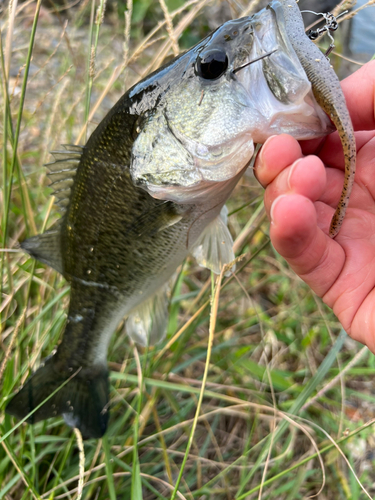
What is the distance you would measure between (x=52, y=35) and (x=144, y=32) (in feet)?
5.99

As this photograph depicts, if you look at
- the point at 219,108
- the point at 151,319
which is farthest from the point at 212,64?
the point at 151,319

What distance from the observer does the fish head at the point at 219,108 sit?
956 mm

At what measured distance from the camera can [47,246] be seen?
1.49 meters

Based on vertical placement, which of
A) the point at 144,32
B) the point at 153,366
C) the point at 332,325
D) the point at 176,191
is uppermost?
the point at 144,32

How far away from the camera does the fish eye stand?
40.8 inches

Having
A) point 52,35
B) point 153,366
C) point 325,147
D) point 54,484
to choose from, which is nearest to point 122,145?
point 325,147

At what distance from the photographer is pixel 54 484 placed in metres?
1.40

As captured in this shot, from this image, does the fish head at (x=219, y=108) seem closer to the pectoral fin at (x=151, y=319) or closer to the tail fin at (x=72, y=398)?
the pectoral fin at (x=151, y=319)

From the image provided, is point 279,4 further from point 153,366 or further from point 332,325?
point 332,325

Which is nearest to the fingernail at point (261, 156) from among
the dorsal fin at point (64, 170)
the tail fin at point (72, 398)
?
the dorsal fin at point (64, 170)

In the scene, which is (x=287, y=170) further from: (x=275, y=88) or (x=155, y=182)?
(x=155, y=182)

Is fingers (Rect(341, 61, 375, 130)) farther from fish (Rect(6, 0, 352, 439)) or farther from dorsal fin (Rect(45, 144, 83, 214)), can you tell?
dorsal fin (Rect(45, 144, 83, 214))

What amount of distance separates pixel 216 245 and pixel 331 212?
0.39 meters

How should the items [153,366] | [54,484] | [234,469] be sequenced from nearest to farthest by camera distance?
1. [54,484]
2. [153,366]
3. [234,469]
